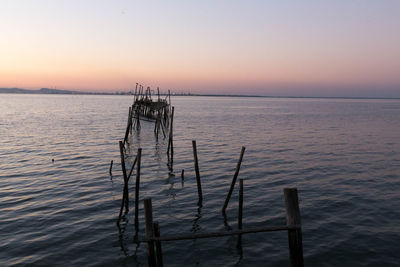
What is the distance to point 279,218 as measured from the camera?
34.9ft

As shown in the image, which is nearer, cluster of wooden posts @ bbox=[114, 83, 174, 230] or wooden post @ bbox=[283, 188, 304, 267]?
wooden post @ bbox=[283, 188, 304, 267]

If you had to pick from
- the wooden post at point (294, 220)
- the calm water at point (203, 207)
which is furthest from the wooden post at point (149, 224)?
the wooden post at point (294, 220)

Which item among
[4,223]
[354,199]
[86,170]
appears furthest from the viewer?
[86,170]

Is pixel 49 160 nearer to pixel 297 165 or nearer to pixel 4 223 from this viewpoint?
pixel 4 223

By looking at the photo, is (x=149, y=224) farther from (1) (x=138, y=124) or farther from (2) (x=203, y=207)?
(1) (x=138, y=124)

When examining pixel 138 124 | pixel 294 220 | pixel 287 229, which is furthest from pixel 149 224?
pixel 138 124

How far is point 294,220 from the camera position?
5.59 metres

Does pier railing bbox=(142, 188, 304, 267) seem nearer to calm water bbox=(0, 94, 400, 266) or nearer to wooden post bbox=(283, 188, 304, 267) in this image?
wooden post bbox=(283, 188, 304, 267)

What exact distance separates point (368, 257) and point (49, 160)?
61.9 feet

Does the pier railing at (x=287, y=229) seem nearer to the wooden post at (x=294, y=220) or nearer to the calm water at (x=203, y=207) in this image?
the wooden post at (x=294, y=220)

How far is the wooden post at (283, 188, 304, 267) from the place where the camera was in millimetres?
5547

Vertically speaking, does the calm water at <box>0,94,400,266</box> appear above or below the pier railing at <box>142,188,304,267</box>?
below

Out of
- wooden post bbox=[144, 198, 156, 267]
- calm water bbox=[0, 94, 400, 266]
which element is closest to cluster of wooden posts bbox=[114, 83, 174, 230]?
calm water bbox=[0, 94, 400, 266]

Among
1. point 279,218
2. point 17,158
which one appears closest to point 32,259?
point 279,218
